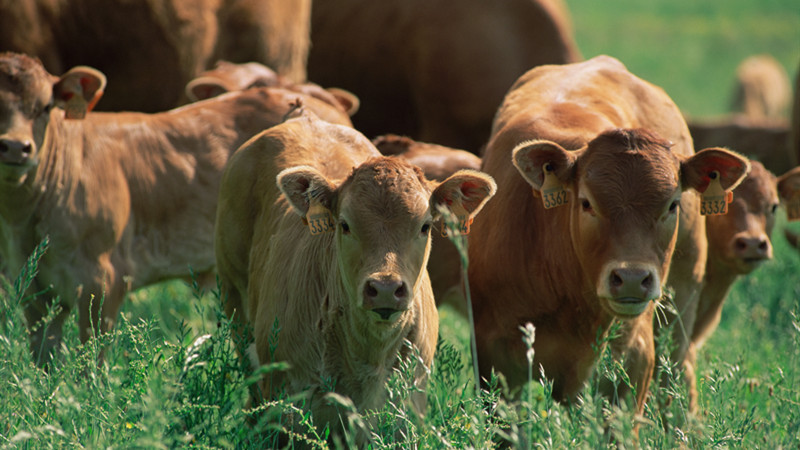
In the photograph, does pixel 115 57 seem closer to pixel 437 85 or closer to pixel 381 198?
pixel 437 85

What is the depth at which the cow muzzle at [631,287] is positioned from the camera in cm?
408

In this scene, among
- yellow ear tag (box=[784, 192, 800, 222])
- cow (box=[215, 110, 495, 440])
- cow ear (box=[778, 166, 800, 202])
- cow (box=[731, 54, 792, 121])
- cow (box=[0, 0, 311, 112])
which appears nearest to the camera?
cow (box=[215, 110, 495, 440])

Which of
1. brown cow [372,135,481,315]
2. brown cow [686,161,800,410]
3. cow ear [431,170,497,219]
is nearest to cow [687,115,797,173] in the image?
brown cow [686,161,800,410]

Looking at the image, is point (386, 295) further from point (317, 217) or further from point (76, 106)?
point (76, 106)

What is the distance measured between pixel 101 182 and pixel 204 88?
146 centimetres

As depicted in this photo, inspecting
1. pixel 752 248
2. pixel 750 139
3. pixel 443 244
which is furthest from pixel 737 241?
pixel 750 139

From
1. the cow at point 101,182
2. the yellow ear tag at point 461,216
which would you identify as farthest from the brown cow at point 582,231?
the cow at point 101,182

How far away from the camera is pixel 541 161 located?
15.0 ft

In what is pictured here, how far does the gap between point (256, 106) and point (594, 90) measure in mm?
2426

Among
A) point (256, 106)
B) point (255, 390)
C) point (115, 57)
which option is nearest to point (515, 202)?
point (255, 390)

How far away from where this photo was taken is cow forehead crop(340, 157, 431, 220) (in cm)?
408

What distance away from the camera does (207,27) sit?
830cm

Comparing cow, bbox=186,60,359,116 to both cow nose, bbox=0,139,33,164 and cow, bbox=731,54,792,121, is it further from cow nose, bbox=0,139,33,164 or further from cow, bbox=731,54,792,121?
cow, bbox=731,54,792,121

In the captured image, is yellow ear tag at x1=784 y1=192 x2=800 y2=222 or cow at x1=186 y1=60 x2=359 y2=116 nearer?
yellow ear tag at x1=784 y1=192 x2=800 y2=222
